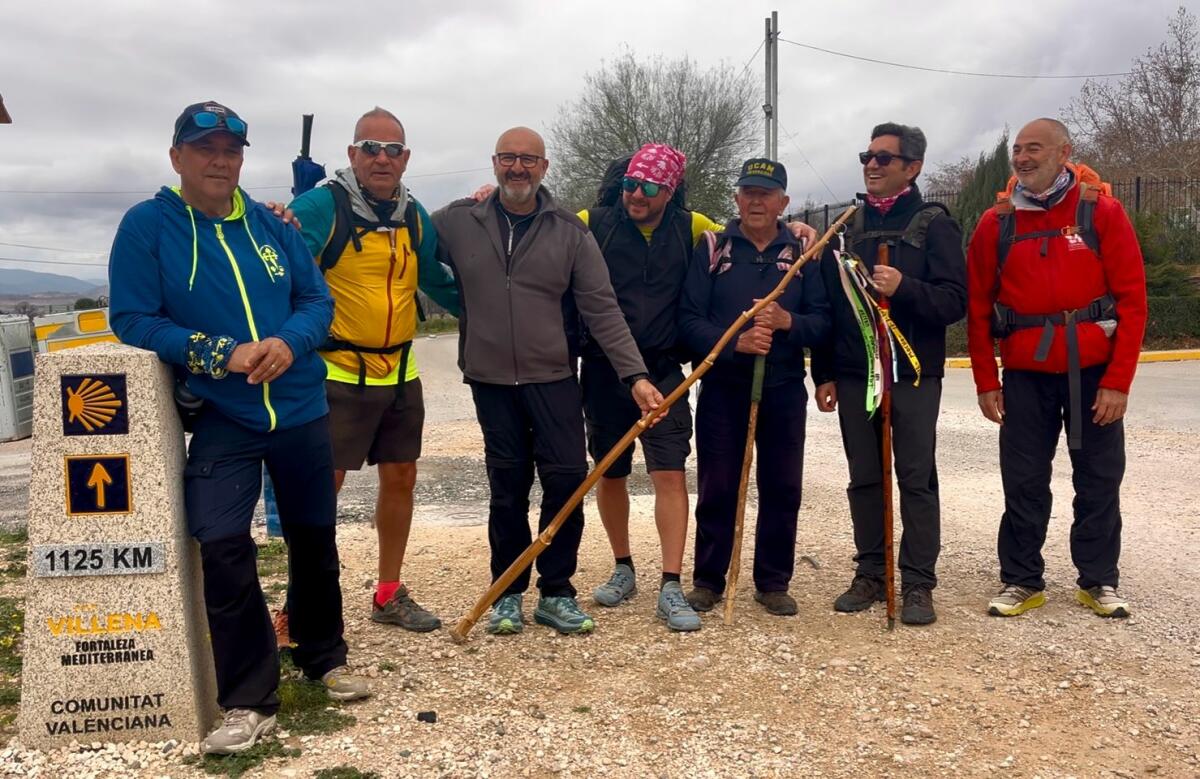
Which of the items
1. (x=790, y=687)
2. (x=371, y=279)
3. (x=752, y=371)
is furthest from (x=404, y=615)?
(x=752, y=371)

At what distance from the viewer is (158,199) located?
3.37m

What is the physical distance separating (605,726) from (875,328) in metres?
2.24

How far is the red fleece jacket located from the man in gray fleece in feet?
5.97

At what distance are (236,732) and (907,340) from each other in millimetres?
3342

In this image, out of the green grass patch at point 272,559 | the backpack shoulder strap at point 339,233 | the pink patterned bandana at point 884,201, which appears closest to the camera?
the backpack shoulder strap at point 339,233

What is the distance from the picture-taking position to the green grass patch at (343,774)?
320 centimetres

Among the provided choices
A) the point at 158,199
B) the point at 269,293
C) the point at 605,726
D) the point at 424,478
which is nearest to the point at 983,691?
the point at 605,726

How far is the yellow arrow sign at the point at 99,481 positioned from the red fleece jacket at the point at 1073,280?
3.72 metres

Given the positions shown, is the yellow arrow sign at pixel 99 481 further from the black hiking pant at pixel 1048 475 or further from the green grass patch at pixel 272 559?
the black hiking pant at pixel 1048 475

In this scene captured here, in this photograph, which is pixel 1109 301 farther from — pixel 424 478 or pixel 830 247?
pixel 424 478

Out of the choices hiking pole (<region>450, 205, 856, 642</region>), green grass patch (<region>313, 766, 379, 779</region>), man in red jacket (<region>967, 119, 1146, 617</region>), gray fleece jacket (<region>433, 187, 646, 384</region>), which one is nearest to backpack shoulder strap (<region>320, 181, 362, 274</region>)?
gray fleece jacket (<region>433, 187, 646, 384</region>)

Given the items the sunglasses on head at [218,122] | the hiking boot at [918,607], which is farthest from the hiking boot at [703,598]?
the sunglasses on head at [218,122]

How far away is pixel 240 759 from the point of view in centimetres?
329

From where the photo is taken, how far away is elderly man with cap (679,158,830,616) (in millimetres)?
4664
